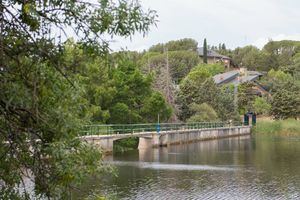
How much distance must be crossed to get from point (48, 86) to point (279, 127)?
2230 inches

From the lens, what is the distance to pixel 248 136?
59.1 metres

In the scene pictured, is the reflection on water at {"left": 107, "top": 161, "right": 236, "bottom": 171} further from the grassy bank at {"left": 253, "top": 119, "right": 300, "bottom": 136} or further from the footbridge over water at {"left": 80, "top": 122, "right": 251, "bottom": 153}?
the grassy bank at {"left": 253, "top": 119, "right": 300, "bottom": 136}

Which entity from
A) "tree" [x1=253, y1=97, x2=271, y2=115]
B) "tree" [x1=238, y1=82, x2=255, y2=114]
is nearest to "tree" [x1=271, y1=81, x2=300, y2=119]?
"tree" [x1=253, y1=97, x2=271, y2=115]

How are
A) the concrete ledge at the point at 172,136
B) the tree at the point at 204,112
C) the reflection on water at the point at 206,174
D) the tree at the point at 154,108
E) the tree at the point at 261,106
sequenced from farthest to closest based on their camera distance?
1. the tree at the point at 261,106
2. the tree at the point at 204,112
3. the tree at the point at 154,108
4. the concrete ledge at the point at 172,136
5. the reflection on water at the point at 206,174

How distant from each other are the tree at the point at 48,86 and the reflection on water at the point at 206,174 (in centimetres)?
1485

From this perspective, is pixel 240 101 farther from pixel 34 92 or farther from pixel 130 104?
pixel 34 92

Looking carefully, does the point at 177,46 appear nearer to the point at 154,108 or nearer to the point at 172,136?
the point at 172,136

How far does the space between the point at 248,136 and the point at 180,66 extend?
2884 centimetres

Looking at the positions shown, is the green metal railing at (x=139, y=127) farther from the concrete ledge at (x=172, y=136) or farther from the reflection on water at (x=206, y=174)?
the reflection on water at (x=206, y=174)

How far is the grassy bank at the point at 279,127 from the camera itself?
196 feet

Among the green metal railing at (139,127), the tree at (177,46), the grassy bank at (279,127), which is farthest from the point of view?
the tree at (177,46)

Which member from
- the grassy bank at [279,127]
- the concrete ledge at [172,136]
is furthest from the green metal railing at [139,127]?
the grassy bank at [279,127]

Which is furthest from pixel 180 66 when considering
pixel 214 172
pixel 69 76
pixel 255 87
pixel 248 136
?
pixel 69 76

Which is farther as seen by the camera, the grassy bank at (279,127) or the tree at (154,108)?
the grassy bank at (279,127)
